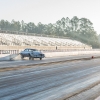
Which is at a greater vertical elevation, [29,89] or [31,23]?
[31,23]

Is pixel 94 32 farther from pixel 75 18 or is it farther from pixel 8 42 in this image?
pixel 8 42

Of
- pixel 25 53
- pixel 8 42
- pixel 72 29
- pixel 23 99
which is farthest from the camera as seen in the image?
pixel 72 29

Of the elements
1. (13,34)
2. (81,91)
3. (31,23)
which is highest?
(31,23)

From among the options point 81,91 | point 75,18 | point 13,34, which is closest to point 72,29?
point 75,18

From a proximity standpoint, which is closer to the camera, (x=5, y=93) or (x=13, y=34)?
(x=5, y=93)

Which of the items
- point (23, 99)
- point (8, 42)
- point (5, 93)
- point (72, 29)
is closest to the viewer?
point (23, 99)

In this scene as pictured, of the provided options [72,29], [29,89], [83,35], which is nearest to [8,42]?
[29,89]

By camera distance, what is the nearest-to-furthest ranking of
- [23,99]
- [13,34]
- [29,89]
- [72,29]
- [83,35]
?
[23,99] → [29,89] → [13,34] → [83,35] → [72,29]

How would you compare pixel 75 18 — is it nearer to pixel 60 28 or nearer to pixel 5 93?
pixel 60 28

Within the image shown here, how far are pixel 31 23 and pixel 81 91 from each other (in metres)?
169

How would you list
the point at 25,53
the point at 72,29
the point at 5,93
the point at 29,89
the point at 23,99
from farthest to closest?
the point at 72,29 → the point at 25,53 → the point at 29,89 → the point at 5,93 → the point at 23,99

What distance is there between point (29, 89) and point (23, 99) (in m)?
1.92

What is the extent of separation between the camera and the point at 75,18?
173 meters

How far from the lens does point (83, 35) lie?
157000mm
